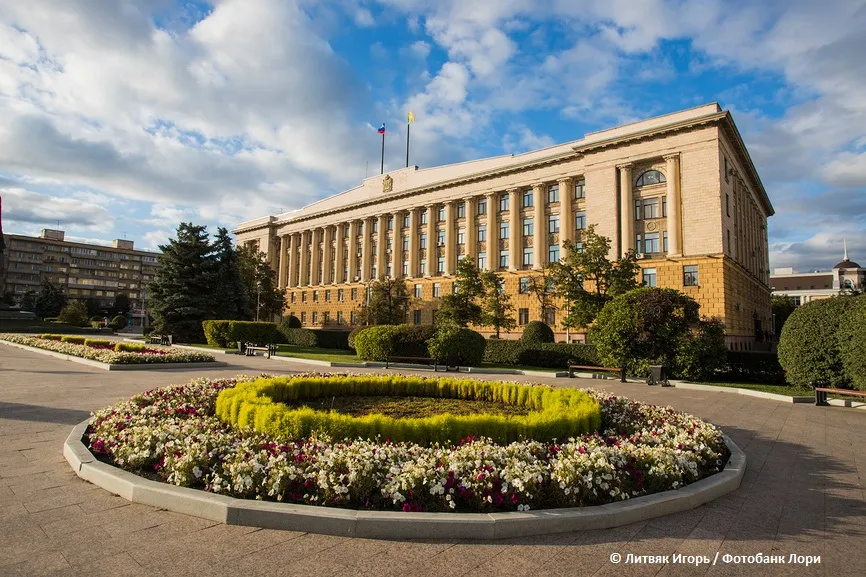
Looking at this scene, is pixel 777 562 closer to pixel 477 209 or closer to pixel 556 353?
pixel 556 353

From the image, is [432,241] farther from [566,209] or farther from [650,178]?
[650,178]

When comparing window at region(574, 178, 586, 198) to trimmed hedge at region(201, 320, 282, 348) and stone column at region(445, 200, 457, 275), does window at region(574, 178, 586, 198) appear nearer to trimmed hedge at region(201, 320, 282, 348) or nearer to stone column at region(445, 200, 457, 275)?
stone column at region(445, 200, 457, 275)

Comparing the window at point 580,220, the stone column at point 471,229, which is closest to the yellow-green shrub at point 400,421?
the window at point 580,220

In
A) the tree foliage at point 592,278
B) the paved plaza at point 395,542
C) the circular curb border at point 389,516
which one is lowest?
the paved plaza at point 395,542

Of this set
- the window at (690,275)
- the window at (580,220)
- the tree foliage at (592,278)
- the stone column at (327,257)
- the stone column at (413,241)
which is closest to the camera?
the tree foliage at (592,278)

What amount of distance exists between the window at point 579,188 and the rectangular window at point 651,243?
7980 millimetres

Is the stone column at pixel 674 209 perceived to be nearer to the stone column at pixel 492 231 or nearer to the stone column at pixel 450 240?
the stone column at pixel 492 231

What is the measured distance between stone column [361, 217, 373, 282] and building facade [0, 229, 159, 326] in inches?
2170

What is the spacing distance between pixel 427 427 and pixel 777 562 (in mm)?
3700

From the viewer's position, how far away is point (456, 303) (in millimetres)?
44688

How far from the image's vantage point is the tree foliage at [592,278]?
34281 millimetres

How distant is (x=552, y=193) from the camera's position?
5072 cm

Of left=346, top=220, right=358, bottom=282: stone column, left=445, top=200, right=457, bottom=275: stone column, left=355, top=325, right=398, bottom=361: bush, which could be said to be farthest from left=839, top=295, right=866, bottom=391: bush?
left=346, top=220, right=358, bottom=282: stone column

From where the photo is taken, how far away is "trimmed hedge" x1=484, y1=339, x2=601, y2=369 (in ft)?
88.9
